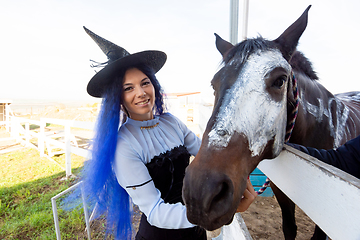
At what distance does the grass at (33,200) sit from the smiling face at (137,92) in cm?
223

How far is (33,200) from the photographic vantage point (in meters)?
3.65

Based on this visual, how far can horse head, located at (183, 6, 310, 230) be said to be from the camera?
2.49 ft

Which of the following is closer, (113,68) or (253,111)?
(253,111)

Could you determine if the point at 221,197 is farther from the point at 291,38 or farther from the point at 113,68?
the point at 291,38

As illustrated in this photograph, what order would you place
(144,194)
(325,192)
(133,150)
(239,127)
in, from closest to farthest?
(325,192)
(239,127)
(144,194)
(133,150)

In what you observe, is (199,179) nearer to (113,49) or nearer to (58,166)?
(113,49)

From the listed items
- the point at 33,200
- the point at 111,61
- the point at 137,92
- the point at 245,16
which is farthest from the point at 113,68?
the point at 33,200

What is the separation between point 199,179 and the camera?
76cm

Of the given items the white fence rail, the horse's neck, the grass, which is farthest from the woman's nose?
the grass

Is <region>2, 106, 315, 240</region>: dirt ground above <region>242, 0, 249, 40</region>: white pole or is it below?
below

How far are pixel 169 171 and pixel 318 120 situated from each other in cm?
143

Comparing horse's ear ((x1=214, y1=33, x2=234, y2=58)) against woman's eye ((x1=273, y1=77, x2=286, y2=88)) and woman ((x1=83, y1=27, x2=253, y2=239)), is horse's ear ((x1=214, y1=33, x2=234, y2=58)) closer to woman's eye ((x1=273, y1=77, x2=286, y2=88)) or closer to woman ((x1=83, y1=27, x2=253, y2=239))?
woman ((x1=83, y1=27, x2=253, y2=239))

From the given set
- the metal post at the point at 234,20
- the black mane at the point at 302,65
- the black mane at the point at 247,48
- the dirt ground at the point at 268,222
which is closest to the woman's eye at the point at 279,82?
the black mane at the point at 247,48

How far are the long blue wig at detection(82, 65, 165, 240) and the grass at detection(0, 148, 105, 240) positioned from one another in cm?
163
